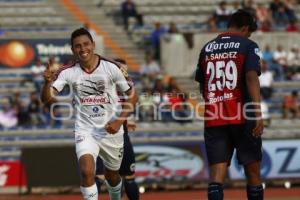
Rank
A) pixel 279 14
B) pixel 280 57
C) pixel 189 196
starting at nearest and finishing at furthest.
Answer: pixel 189 196, pixel 280 57, pixel 279 14

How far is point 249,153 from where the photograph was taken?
9195 millimetres

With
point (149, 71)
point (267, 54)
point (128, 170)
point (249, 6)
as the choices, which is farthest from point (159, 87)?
point (128, 170)

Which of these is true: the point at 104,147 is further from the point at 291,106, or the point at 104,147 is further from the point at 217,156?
the point at 291,106

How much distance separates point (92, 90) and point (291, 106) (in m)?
14.3

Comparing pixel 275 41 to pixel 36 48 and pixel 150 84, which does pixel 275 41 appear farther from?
pixel 36 48

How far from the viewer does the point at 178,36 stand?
86.5 ft

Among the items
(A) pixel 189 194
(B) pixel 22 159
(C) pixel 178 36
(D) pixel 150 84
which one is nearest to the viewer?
(A) pixel 189 194

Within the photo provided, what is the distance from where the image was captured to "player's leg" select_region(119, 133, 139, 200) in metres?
11.1

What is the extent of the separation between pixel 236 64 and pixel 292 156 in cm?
1055

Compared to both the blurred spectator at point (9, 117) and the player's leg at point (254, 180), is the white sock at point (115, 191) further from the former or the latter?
the blurred spectator at point (9, 117)

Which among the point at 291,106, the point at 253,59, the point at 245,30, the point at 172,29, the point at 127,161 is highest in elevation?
the point at 245,30

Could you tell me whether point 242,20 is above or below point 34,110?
above

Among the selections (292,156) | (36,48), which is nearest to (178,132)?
(292,156)

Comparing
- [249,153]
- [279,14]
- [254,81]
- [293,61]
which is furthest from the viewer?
[279,14]
